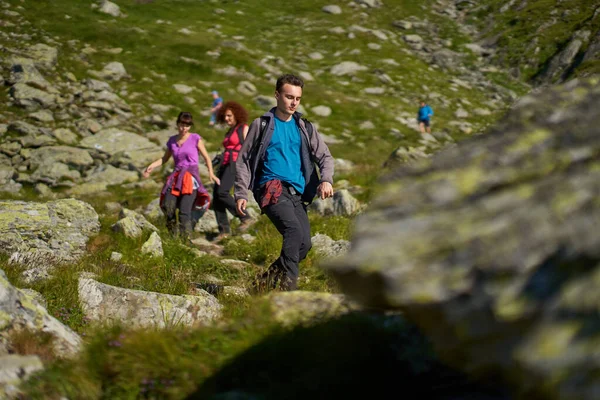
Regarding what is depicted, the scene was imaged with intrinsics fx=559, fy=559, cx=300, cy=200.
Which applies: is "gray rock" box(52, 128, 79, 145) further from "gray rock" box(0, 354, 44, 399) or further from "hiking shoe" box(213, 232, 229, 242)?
"gray rock" box(0, 354, 44, 399)

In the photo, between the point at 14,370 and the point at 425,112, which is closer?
the point at 14,370

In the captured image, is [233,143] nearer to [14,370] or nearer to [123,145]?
[14,370]

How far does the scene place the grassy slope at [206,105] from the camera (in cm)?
375

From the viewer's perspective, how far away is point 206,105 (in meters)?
27.2

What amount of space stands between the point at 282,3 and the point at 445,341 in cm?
5009

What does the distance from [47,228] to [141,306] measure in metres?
4.51

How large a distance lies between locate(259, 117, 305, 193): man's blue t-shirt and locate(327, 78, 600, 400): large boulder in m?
4.26

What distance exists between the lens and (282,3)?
49.4 meters

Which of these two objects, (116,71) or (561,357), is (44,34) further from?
(561,357)

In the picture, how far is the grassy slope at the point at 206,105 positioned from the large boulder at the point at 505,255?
0.97 metres

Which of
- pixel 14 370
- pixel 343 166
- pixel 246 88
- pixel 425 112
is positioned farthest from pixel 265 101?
pixel 14 370

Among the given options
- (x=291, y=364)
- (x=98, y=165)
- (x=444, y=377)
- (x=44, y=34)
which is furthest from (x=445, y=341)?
(x=44, y=34)

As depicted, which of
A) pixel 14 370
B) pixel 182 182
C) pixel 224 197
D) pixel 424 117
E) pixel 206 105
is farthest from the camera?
pixel 424 117

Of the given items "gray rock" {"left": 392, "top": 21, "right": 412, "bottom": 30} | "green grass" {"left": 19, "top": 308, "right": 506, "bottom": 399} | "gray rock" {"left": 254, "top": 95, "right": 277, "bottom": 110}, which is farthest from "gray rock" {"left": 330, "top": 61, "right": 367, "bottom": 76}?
"green grass" {"left": 19, "top": 308, "right": 506, "bottom": 399}
